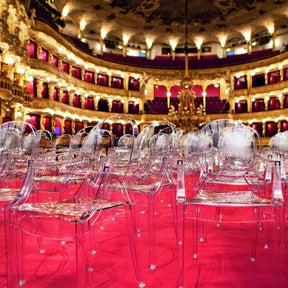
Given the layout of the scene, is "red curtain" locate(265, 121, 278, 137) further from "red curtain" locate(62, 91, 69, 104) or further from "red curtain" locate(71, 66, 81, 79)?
"red curtain" locate(62, 91, 69, 104)

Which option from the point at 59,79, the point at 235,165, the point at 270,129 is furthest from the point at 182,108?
the point at 235,165

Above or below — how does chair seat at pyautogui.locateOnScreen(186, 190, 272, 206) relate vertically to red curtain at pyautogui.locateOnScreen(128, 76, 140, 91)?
below

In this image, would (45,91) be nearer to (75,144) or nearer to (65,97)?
(65,97)

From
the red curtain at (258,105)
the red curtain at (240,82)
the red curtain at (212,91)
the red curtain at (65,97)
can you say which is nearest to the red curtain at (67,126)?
the red curtain at (65,97)

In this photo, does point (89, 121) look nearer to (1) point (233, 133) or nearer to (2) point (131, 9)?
(2) point (131, 9)

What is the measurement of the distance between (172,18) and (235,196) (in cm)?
2836

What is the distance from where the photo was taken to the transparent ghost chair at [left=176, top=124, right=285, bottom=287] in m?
1.92

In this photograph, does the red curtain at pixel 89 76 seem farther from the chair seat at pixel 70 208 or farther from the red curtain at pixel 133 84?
the chair seat at pixel 70 208

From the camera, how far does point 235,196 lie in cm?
213

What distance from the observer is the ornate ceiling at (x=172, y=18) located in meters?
24.6

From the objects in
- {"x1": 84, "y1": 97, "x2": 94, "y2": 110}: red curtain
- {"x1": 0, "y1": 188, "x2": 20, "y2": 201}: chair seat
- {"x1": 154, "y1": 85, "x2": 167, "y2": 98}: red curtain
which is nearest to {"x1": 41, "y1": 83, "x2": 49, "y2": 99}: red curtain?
{"x1": 84, "y1": 97, "x2": 94, "y2": 110}: red curtain

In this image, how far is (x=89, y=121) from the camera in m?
25.5

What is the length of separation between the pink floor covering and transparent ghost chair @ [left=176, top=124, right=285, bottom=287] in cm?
9

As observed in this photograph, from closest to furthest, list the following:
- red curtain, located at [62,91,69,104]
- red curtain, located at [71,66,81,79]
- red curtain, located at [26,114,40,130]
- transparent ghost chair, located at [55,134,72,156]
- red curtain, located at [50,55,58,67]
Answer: transparent ghost chair, located at [55,134,72,156] < red curtain, located at [26,114,40,130] < red curtain, located at [50,55,58,67] < red curtain, located at [62,91,69,104] < red curtain, located at [71,66,81,79]
